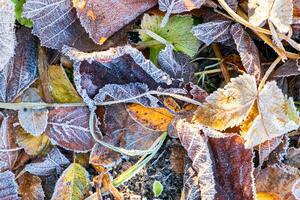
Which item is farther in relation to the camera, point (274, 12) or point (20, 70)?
point (20, 70)

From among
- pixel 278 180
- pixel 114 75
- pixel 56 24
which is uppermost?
pixel 56 24

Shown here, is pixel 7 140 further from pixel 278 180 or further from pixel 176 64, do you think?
pixel 278 180

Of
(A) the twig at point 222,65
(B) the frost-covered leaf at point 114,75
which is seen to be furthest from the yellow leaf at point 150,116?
(A) the twig at point 222,65

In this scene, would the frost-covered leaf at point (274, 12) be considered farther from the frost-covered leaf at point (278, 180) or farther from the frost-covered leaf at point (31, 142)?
the frost-covered leaf at point (31, 142)

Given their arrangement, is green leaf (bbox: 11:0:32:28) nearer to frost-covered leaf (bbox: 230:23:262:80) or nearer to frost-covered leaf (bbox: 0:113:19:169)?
frost-covered leaf (bbox: 0:113:19:169)

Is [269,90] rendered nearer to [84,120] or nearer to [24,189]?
[84,120]

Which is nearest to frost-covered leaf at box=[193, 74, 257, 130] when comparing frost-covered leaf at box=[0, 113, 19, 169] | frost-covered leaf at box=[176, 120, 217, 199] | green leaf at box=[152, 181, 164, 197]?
frost-covered leaf at box=[176, 120, 217, 199]

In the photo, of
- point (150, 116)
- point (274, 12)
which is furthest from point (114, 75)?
point (274, 12)

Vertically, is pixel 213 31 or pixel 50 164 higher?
pixel 213 31
